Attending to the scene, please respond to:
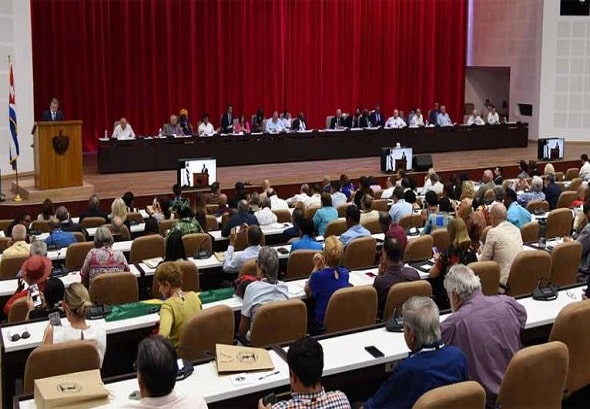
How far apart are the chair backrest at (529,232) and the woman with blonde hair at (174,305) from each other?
4.02m

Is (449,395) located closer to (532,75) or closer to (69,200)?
(69,200)

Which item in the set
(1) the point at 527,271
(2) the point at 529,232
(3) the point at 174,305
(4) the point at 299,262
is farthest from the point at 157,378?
(2) the point at 529,232

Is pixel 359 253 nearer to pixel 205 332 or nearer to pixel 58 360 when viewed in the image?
pixel 205 332

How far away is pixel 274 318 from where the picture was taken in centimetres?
468

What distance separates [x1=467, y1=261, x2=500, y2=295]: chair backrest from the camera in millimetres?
5602

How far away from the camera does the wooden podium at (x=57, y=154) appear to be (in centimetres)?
1152

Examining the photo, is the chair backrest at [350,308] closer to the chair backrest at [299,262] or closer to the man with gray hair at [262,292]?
the man with gray hair at [262,292]

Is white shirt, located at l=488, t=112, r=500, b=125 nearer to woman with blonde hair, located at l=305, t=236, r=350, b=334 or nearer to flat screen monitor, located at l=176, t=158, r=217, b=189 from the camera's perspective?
flat screen monitor, located at l=176, t=158, r=217, b=189

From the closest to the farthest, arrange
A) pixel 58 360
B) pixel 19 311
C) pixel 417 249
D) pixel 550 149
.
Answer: pixel 58 360 < pixel 19 311 < pixel 417 249 < pixel 550 149

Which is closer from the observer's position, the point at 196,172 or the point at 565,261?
the point at 565,261

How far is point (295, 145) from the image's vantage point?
1625 cm

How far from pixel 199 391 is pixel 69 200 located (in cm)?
850

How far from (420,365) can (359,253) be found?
353 centimetres

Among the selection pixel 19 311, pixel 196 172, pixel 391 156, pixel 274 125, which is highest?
pixel 274 125
